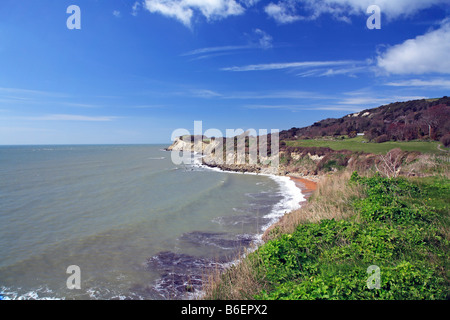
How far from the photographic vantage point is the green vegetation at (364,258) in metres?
3.96

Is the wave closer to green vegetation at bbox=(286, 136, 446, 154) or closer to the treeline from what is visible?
green vegetation at bbox=(286, 136, 446, 154)

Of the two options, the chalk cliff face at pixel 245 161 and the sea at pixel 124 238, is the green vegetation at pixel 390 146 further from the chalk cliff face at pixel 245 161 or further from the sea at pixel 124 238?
the sea at pixel 124 238

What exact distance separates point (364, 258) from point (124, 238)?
10859mm

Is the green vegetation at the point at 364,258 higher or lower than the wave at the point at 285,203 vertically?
higher

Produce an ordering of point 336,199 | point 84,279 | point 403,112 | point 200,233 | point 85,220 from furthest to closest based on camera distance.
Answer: point 403,112, point 85,220, point 200,233, point 336,199, point 84,279

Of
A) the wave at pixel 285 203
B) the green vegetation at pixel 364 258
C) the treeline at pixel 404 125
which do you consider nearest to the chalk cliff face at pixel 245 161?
the wave at pixel 285 203

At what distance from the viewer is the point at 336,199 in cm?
1077

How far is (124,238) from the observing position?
39.6 ft

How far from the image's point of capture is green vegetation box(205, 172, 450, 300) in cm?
396

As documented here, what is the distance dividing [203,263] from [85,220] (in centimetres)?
948

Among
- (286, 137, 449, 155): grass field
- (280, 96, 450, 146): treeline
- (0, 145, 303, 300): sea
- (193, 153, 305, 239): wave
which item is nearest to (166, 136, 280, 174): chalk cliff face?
(286, 137, 449, 155): grass field

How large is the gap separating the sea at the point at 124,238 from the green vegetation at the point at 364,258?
1981mm
